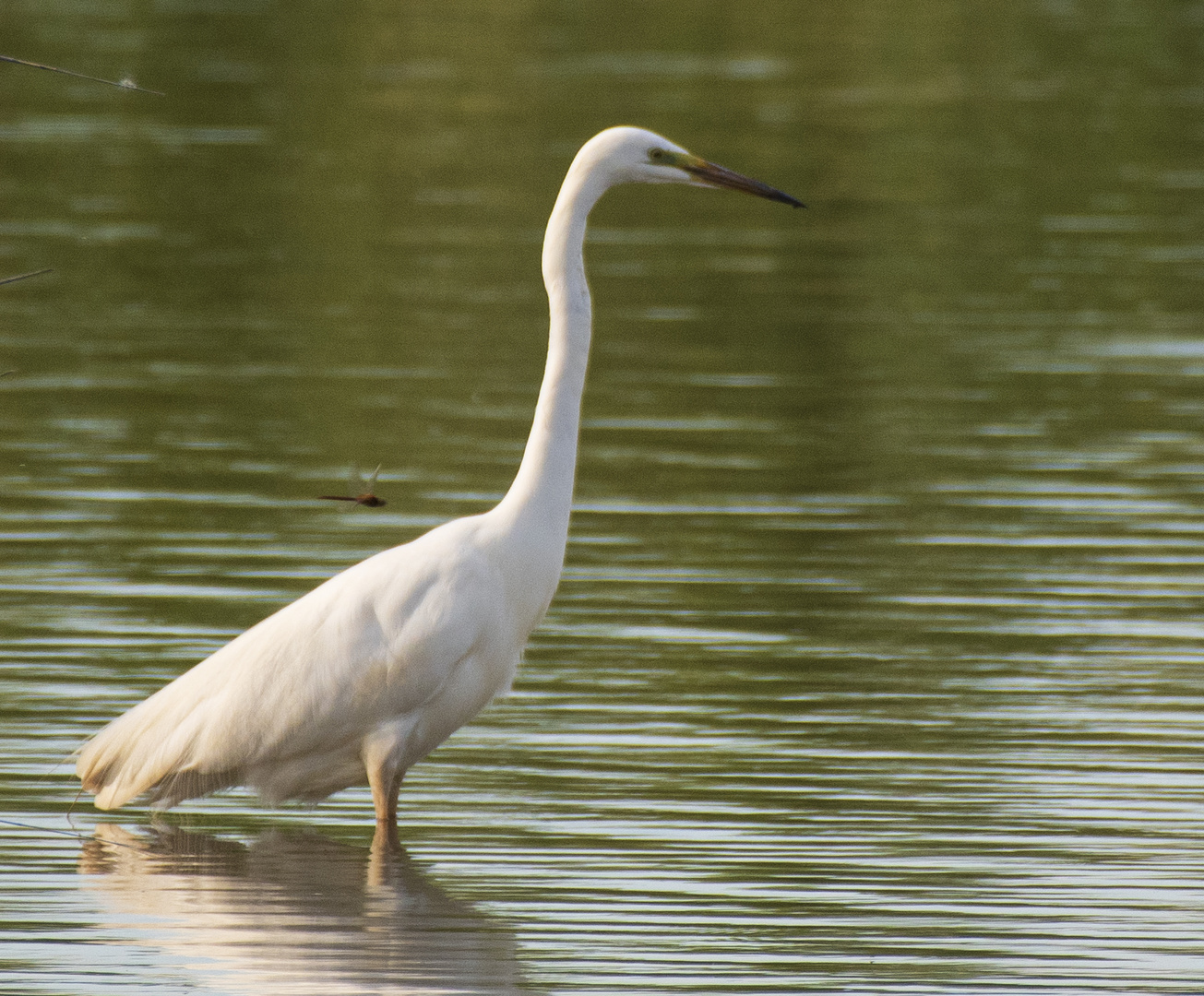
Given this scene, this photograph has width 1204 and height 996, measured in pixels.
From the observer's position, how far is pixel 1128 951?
7.77 meters

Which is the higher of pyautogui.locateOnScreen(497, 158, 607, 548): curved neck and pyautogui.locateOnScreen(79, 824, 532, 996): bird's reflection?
pyautogui.locateOnScreen(497, 158, 607, 548): curved neck

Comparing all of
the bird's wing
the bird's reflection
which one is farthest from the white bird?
the bird's reflection

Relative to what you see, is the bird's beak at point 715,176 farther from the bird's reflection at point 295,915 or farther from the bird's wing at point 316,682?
the bird's reflection at point 295,915

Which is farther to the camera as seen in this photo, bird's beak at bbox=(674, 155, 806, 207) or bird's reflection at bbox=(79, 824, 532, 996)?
bird's beak at bbox=(674, 155, 806, 207)

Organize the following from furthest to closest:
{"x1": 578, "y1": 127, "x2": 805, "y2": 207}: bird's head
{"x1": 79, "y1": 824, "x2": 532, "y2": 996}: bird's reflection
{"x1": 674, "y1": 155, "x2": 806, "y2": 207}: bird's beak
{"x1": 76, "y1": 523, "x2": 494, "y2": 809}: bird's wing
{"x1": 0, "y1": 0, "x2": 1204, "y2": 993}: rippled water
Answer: {"x1": 674, "y1": 155, "x2": 806, "y2": 207}: bird's beak → {"x1": 578, "y1": 127, "x2": 805, "y2": 207}: bird's head → {"x1": 76, "y1": 523, "x2": 494, "y2": 809}: bird's wing → {"x1": 0, "y1": 0, "x2": 1204, "y2": 993}: rippled water → {"x1": 79, "y1": 824, "x2": 532, "y2": 996}: bird's reflection

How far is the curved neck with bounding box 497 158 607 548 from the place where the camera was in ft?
30.1

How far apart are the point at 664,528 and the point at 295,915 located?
5.87m

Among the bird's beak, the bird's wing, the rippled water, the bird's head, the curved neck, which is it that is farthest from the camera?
the bird's beak

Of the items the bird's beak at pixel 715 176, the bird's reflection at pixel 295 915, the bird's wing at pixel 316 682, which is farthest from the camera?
the bird's beak at pixel 715 176

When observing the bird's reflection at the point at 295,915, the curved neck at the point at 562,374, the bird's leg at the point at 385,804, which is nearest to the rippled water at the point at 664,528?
the bird's reflection at the point at 295,915

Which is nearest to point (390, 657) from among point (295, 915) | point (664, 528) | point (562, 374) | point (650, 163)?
point (295, 915)

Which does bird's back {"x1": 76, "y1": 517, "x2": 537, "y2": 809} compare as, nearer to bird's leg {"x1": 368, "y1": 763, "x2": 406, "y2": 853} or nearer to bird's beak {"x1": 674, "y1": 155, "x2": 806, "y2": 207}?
bird's leg {"x1": 368, "y1": 763, "x2": 406, "y2": 853}

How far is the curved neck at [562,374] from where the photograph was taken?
9.18 m

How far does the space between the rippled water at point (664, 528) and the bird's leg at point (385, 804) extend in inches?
6.2
